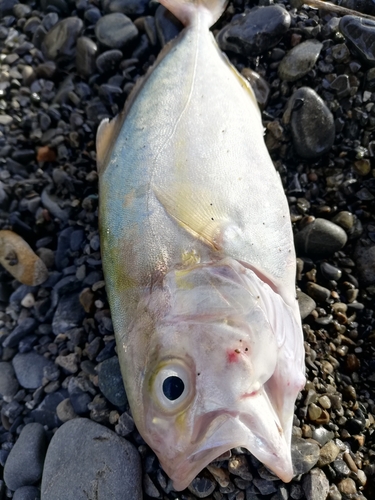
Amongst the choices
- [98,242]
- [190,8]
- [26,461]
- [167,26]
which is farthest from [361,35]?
[26,461]

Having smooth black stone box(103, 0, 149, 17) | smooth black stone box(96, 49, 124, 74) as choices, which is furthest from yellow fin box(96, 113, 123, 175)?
smooth black stone box(103, 0, 149, 17)

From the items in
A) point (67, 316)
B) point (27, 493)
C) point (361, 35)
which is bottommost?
point (27, 493)

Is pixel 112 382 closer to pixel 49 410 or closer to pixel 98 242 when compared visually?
pixel 49 410

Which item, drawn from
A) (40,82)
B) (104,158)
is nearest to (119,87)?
(40,82)

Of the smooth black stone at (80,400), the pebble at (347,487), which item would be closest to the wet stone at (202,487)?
the pebble at (347,487)

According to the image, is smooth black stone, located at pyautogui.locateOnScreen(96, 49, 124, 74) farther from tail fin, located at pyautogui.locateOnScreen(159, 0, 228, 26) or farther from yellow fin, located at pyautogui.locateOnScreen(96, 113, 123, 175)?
yellow fin, located at pyautogui.locateOnScreen(96, 113, 123, 175)

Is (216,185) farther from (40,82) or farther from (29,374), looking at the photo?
(40,82)
